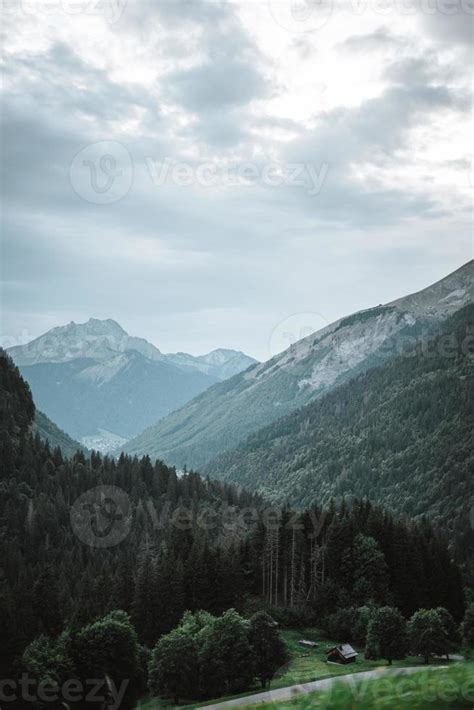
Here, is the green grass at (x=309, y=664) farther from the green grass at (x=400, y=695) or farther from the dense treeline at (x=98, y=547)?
the green grass at (x=400, y=695)

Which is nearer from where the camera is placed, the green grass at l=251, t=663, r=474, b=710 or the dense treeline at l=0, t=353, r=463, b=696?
the green grass at l=251, t=663, r=474, b=710

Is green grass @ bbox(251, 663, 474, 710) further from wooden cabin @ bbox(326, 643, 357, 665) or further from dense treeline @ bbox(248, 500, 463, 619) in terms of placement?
dense treeline @ bbox(248, 500, 463, 619)

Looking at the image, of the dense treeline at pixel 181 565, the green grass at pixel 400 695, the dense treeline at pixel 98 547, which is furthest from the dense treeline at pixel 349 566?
the green grass at pixel 400 695

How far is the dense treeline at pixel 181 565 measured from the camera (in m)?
91.8

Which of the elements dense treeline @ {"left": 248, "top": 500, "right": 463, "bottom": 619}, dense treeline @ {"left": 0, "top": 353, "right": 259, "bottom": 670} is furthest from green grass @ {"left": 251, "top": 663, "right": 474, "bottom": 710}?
dense treeline @ {"left": 248, "top": 500, "right": 463, "bottom": 619}

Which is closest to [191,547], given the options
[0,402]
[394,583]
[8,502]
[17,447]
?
[394,583]

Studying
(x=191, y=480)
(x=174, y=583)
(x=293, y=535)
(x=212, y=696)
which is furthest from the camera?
(x=191, y=480)

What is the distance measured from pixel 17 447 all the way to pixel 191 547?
83.5 m

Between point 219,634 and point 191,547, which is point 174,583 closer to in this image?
point 191,547

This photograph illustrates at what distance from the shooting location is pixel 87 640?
6794cm

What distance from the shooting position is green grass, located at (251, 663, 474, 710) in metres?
11.3

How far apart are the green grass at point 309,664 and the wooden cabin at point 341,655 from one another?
0.77m

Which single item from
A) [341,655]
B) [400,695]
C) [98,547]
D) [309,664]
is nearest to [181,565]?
[309,664]

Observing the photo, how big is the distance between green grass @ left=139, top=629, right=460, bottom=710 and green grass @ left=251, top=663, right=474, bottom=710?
5090cm
